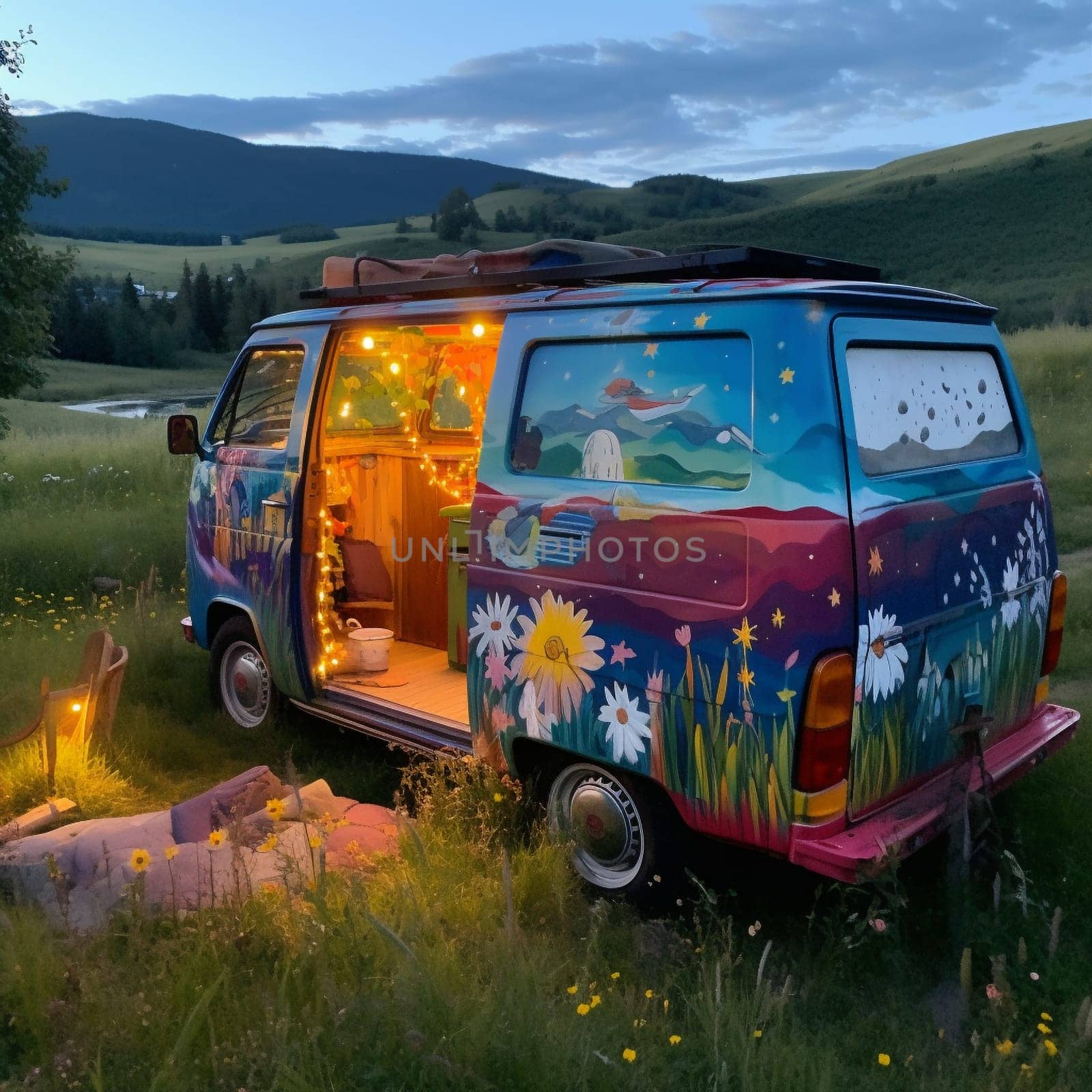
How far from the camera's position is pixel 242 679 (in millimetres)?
6020

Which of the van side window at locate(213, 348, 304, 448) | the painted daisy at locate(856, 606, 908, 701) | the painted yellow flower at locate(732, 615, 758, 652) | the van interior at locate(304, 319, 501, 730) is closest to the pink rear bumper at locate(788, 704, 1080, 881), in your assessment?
the painted daisy at locate(856, 606, 908, 701)

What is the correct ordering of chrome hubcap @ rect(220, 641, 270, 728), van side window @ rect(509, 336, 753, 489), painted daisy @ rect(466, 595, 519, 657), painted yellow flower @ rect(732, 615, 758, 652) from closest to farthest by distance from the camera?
1. painted yellow flower @ rect(732, 615, 758, 652)
2. van side window @ rect(509, 336, 753, 489)
3. painted daisy @ rect(466, 595, 519, 657)
4. chrome hubcap @ rect(220, 641, 270, 728)

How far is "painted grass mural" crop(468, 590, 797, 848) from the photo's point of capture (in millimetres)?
3176

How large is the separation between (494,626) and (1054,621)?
7.38ft

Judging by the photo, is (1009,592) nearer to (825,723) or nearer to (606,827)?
(825,723)

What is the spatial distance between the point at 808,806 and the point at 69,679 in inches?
201

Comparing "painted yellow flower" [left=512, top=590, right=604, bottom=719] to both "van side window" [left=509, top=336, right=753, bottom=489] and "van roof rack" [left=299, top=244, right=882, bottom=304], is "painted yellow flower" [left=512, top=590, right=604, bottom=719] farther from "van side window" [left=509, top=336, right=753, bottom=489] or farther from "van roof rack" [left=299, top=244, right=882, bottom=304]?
"van roof rack" [left=299, top=244, right=882, bottom=304]

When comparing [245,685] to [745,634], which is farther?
[245,685]

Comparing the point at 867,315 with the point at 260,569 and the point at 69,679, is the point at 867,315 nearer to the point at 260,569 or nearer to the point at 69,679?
the point at 260,569

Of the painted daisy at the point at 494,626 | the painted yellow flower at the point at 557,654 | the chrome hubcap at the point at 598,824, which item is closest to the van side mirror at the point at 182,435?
the painted daisy at the point at 494,626

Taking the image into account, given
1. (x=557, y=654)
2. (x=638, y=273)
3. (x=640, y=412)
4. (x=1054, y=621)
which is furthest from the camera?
(x=1054, y=621)

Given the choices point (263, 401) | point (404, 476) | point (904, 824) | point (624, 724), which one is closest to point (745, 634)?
point (624, 724)

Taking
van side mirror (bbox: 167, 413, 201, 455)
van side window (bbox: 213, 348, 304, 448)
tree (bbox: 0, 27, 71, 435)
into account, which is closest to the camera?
van side window (bbox: 213, 348, 304, 448)

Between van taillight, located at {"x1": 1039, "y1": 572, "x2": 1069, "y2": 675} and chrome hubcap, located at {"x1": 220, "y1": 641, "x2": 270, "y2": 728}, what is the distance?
382 centimetres
